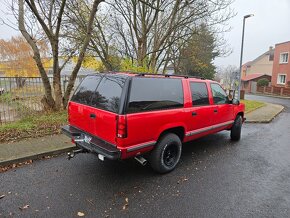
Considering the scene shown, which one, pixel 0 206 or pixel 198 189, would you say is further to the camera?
pixel 198 189

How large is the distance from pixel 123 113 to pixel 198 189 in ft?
6.04

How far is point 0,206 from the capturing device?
2963mm

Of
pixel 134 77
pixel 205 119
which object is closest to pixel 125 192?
pixel 134 77

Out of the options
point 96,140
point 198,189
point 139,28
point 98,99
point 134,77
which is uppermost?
point 139,28

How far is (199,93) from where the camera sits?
4.86m

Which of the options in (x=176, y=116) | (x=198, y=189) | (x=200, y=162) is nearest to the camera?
(x=198, y=189)

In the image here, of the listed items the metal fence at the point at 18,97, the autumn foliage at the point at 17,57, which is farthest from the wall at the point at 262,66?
the metal fence at the point at 18,97

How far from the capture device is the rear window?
3484 millimetres

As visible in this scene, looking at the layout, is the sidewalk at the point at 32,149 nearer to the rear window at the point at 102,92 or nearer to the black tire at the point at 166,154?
the rear window at the point at 102,92

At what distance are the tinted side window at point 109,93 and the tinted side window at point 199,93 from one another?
1824 mm

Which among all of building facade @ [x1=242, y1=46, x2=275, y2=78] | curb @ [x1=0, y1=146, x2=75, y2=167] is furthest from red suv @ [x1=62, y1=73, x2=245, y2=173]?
building facade @ [x1=242, y1=46, x2=275, y2=78]

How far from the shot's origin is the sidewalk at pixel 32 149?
4.35 meters

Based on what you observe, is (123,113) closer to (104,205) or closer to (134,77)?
(134,77)

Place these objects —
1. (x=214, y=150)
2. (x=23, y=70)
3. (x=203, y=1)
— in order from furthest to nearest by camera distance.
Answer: (x=23, y=70)
(x=203, y=1)
(x=214, y=150)
